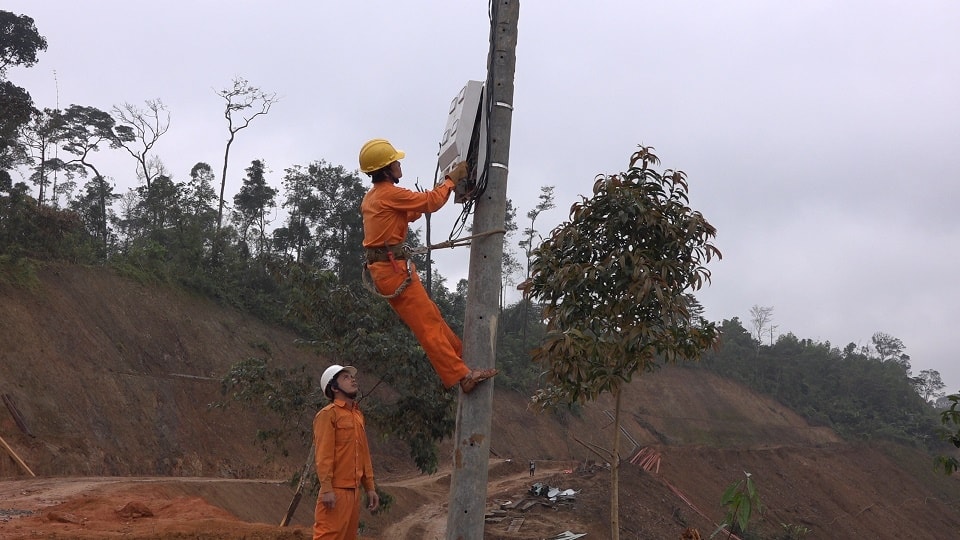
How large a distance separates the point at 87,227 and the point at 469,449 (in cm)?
3194

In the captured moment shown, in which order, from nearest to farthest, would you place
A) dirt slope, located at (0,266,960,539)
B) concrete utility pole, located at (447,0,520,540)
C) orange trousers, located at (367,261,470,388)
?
concrete utility pole, located at (447,0,520,540) → orange trousers, located at (367,261,470,388) → dirt slope, located at (0,266,960,539)

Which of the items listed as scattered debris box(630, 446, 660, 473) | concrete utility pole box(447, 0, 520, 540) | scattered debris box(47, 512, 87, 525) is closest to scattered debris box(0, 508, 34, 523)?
scattered debris box(47, 512, 87, 525)

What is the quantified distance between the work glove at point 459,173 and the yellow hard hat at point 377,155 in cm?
54

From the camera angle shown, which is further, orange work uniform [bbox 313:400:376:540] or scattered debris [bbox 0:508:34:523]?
scattered debris [bbox 0:508:34:523]

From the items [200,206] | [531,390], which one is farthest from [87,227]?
[531,390]

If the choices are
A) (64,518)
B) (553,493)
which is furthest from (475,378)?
(553,493)

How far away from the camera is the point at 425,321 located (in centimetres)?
470

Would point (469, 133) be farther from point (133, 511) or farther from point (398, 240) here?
point (133, 511)

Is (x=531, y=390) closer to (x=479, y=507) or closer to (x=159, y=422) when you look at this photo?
(x=159, y=422)

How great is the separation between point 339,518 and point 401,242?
6.19 feet

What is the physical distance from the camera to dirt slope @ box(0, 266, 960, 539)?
11.7 meters

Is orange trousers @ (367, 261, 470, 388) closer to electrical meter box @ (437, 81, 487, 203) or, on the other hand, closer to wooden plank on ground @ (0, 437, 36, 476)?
electrical meter box @ (437, 81, 487, 203)

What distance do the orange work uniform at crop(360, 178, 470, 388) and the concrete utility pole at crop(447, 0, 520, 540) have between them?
25 centimetres

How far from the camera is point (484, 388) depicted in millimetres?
4391
